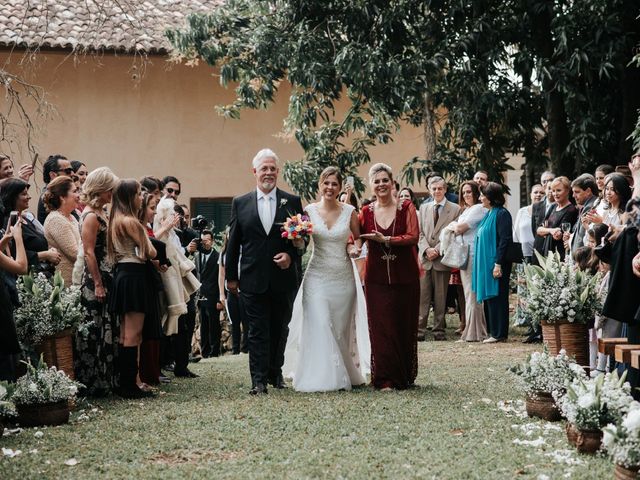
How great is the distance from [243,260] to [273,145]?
15.2m

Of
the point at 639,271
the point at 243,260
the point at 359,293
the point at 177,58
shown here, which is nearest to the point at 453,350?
the point at 359,293

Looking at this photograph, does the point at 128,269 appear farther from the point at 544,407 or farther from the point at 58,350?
the point at 544,407

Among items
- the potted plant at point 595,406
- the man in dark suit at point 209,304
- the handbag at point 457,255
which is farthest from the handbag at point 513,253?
the potted plant at point 595,406

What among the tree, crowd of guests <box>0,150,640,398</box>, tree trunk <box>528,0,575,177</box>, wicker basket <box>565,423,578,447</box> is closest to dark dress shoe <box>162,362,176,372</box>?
crowd of guests <box>0,150,640,398</box>

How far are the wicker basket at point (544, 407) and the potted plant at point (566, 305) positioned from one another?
1.48 m

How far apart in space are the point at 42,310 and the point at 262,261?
2152 millimetres

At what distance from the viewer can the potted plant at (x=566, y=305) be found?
914 centimetres

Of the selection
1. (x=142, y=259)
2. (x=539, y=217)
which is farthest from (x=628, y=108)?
(x=142, y=259)

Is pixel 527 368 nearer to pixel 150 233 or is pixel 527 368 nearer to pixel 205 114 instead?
pixel 150 233

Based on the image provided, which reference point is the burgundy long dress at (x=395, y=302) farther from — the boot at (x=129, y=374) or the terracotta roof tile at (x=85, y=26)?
the terracotta roof tile at (x=85, y=26)

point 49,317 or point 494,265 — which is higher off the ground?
point 494,265

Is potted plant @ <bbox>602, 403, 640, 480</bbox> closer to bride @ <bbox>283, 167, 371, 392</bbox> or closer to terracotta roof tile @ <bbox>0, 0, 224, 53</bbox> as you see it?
bride @ <bbox>283, 167, 371, 392</bbox>

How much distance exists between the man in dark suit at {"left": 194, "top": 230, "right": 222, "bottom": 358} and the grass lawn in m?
5.70

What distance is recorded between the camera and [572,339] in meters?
9.19
